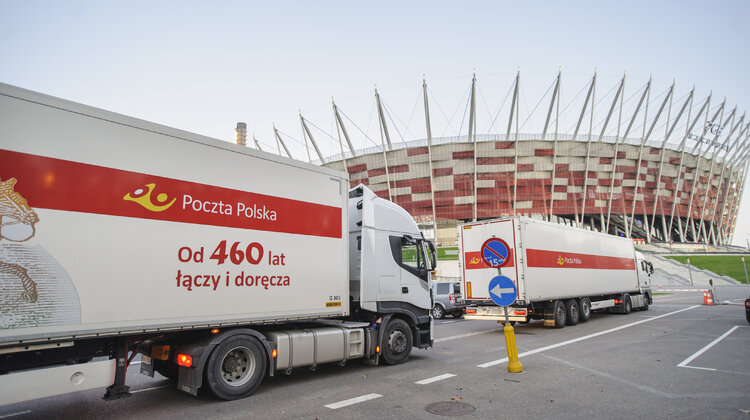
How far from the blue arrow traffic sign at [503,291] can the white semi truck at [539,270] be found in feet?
9.58

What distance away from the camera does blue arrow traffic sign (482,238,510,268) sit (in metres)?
7.94

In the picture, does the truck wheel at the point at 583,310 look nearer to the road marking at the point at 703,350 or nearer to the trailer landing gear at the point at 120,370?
the road marking at the point at 703,350

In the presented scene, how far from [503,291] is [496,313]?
5824mm

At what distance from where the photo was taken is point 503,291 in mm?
7832

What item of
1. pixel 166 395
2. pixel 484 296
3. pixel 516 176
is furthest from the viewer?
pixel 516 176

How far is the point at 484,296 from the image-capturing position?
45.1 ft

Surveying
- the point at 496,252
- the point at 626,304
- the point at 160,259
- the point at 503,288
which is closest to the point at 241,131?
the point at 160,259

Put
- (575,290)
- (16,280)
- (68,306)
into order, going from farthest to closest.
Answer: (575,290) → (68,306) → (16,280)

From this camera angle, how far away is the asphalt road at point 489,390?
207 inches

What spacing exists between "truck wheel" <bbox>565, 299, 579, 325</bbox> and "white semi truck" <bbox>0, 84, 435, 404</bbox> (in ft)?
32.4

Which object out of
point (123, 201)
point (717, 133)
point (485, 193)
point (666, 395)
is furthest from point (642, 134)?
point (123, 201)

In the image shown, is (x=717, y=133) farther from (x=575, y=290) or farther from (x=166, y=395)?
(x=166, y=395)

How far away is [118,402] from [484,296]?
10805 millimetres

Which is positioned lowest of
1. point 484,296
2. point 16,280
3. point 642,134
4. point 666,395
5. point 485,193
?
point 666,395
